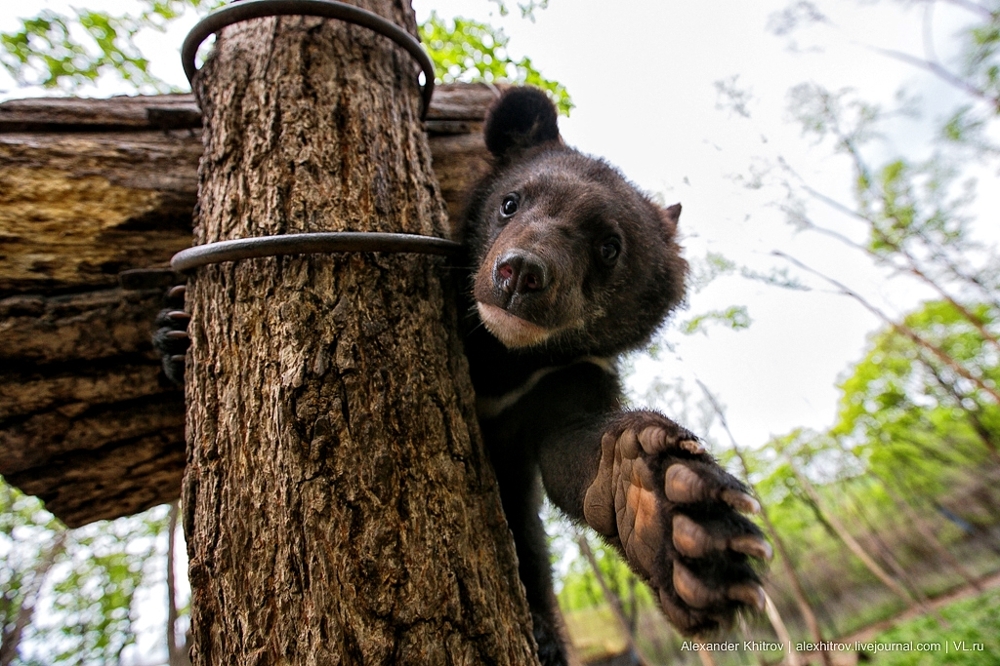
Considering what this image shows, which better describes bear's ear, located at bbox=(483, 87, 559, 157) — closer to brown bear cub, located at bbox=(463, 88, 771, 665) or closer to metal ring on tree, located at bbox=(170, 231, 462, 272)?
brown bear cub, located at bbox=(463, 88, 771, 665)

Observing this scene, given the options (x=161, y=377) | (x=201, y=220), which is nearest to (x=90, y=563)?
(x=161, y=377)

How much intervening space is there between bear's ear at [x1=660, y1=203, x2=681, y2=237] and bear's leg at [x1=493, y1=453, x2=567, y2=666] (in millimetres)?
1465

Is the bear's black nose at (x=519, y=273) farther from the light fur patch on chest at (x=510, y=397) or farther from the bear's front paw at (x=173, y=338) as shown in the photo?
the bear's front paw at (x=173, y=338)

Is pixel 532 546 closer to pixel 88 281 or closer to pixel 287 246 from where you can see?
pixel 287 246

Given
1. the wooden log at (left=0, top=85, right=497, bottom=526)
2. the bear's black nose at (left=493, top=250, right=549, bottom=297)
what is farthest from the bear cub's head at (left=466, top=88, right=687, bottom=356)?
the wooden log at (left=0, top=85, right=497, bottom=526)

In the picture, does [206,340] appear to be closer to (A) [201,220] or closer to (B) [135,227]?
(A) [201,220]

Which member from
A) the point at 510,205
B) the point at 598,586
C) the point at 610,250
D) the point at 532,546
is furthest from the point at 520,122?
the point at 598,586

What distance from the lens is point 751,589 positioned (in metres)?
1.12

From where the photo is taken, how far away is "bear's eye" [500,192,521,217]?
2469 millimetres

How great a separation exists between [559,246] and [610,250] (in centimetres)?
38

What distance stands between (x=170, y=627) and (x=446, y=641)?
11260 mm

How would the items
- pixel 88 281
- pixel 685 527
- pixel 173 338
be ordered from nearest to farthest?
pixel 685 527
pixel 173 338
pixel 88 281

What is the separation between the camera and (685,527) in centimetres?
120

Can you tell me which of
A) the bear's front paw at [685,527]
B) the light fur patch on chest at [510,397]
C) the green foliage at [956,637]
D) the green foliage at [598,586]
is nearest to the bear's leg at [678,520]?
the bear's front paw at [685,527]
